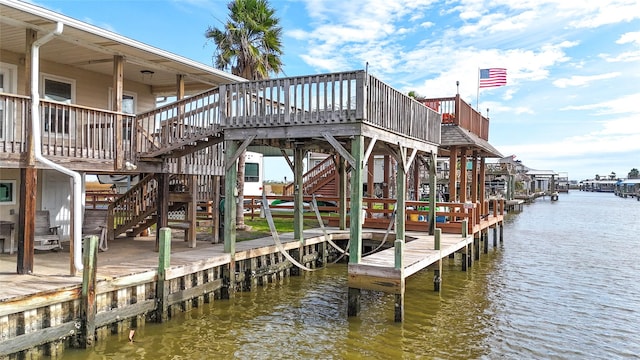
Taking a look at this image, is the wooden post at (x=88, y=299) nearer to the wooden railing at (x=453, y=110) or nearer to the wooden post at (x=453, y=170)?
the wooden post at (x=453, y=170)

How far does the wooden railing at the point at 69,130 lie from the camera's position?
901cm

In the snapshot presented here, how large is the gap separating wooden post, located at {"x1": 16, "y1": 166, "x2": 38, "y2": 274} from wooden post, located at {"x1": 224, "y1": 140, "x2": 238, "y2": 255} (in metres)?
4.11

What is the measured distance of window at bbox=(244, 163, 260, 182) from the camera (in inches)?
1042

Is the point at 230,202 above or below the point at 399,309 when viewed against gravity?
above

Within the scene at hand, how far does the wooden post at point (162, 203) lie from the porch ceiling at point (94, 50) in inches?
118

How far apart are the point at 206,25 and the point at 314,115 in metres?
10.4

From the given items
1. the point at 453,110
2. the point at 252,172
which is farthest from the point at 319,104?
the point at 252,172

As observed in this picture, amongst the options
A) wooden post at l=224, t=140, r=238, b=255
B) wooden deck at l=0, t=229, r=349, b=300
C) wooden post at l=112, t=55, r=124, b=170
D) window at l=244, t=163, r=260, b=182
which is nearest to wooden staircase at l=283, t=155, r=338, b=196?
window at l=244, t=163, r=260, b=182

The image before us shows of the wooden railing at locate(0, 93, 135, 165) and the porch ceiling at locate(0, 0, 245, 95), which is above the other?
the porch ceiling at locate(0, 0, 245, 95)

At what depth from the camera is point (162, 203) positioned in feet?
40.5

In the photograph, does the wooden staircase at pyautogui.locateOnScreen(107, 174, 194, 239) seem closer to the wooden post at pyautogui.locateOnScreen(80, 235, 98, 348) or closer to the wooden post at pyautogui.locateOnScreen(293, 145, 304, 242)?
the wooden post at pyautogui.locateOnScreen(293, 145, 304, 242)

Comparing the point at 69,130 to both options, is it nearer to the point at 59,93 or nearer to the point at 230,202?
the point at 59,93

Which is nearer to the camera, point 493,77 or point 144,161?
point 144,161

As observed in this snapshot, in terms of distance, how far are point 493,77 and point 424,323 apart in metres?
15.0
